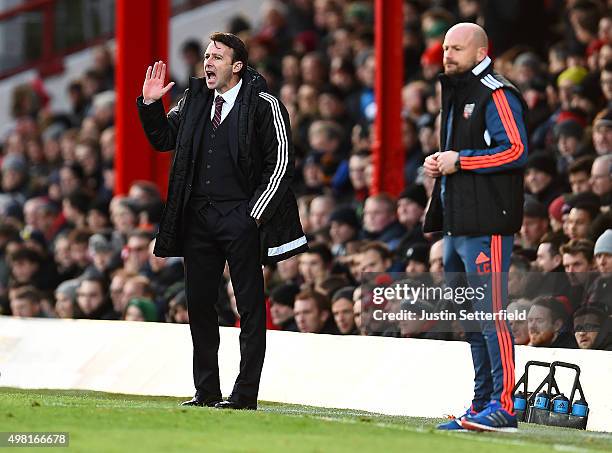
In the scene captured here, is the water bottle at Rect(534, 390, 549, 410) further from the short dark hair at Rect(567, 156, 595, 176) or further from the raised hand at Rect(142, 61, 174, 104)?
the short dark hair at Rect(567, 156, 595, 176)

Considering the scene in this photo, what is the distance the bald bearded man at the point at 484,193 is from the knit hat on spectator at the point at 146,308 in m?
5.07

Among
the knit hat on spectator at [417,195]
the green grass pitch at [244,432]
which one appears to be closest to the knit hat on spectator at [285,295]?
the knit hat on spectator at [417,195]

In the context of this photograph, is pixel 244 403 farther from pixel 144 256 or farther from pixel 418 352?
pixel 144 256

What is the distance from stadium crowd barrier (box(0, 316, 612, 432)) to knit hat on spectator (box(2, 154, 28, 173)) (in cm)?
692

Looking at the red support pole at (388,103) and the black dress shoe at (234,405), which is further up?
the red support pole at (388,103)

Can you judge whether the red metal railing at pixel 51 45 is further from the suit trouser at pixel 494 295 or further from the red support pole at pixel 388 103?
the suit trouser at pixel 494 295

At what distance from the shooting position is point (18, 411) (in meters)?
7.77

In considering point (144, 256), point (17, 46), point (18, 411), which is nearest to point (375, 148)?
point (144, 256)

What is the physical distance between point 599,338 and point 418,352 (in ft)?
3.49

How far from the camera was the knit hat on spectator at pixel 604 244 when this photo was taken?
10.2m

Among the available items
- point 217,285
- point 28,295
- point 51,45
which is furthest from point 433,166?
point 51,45

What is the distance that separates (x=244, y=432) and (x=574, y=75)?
6986 mm

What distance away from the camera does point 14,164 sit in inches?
750

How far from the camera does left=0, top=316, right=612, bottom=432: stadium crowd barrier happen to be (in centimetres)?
959
